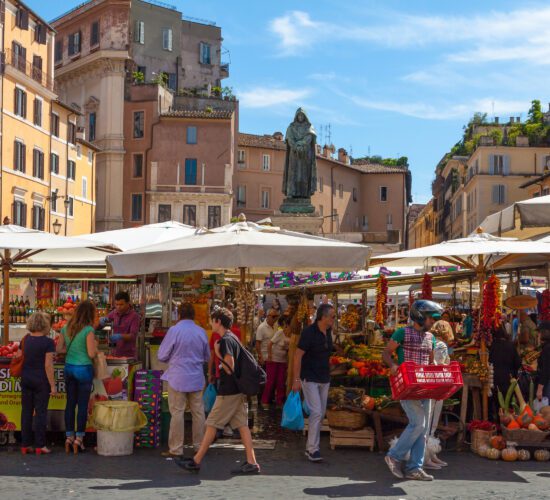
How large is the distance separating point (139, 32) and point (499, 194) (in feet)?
96.1

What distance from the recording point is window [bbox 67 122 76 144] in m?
53.9

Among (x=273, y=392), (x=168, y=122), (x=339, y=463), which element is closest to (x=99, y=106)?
(x=168, y=122)

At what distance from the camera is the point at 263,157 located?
244ft

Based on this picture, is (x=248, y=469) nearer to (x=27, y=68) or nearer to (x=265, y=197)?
(x=27, y=68)

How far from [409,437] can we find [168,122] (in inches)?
2244

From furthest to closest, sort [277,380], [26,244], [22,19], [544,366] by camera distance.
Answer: [22,19], [277,380], [26,244], [544,366]

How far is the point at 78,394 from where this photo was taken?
33.5ft

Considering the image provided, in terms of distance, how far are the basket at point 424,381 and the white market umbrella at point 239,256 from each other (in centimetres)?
213

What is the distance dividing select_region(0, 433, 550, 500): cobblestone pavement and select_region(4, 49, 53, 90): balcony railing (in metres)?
38.1

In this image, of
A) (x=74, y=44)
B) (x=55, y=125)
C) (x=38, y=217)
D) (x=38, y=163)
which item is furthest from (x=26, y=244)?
(x=74, y=44)

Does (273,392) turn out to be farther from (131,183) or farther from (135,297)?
(131,183)

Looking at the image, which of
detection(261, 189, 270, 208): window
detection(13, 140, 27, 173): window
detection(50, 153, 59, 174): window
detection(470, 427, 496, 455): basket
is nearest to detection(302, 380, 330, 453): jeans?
detection(470, 427, 496, 455): basket

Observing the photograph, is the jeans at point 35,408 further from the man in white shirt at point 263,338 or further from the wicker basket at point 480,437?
the man in white shirt at point 263,338

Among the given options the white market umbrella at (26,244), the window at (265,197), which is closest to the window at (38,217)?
the window at (265,197)
